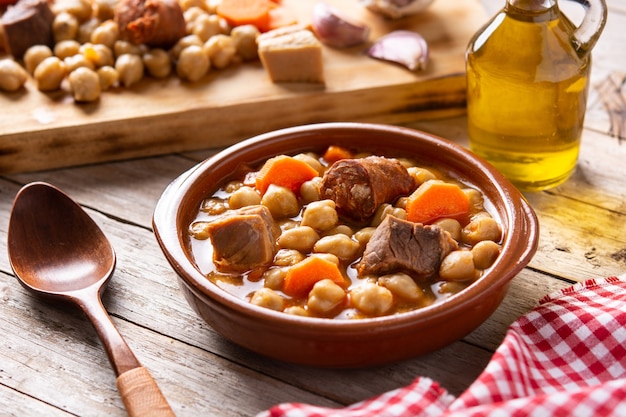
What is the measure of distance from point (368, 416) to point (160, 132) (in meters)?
1.82

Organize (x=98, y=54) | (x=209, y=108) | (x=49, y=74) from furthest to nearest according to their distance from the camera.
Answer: (x=98, y=54), (x=49, y=74), (x=209, y=108)

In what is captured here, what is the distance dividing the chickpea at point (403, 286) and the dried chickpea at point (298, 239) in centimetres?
29

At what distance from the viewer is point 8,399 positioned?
2.40 meters

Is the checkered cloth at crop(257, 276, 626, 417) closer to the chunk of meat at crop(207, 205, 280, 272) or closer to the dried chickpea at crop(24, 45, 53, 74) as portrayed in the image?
the chunk of meat at crop(207, 205, 280, 272)

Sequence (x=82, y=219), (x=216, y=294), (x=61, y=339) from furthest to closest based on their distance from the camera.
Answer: (x=82, y=219) → (x=61, y=339) → (x=216, y=294)

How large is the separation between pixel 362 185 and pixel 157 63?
1497 mm

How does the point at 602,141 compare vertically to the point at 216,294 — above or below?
below

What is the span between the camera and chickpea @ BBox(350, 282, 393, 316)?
7.59ft

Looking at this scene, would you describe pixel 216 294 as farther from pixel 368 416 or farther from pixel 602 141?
pixel 602 141

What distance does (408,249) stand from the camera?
243 centimetres

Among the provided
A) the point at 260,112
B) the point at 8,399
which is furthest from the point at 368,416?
the point at 260,112

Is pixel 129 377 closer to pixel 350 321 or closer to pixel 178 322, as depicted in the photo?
pixel 178 322

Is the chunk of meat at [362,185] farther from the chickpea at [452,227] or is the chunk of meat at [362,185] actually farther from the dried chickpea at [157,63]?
the dried chickpea at [157,63]

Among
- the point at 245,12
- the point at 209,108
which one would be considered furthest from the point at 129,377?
the point at 245,12
